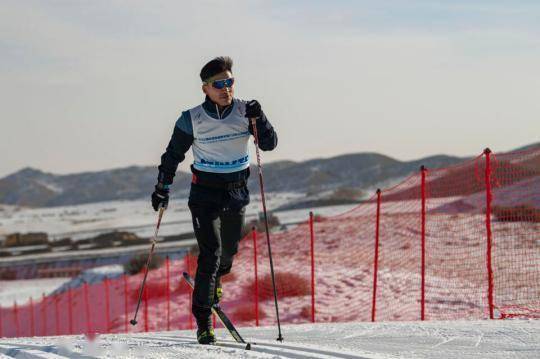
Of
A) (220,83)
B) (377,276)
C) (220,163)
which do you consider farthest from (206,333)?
(377,276)

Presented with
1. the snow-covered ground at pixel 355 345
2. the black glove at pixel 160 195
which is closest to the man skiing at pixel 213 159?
the black glove at pixel 160 195

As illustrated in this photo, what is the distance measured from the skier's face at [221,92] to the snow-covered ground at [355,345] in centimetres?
182

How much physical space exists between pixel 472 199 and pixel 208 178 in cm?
2931

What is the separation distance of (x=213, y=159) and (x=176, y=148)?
0.99ft

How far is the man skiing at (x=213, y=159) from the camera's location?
7.02 m

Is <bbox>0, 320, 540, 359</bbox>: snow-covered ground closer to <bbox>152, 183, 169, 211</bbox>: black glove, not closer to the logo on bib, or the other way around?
<bbox>152, 183, 169, 211</bbox>: black glove

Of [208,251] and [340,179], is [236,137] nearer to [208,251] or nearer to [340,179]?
[208,251]

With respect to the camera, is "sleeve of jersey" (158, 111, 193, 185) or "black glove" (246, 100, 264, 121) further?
"sleeve of jersey" (158, 111, 193, 185)

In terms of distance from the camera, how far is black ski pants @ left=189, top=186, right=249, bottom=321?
7.04 metres

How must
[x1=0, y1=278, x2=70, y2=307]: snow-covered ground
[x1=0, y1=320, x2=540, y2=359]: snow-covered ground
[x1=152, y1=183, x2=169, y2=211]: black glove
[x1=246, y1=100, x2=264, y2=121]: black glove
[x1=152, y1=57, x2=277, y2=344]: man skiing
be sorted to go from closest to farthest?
[x1=0, y1=320, x2=540, y2=359]: snow-covered ground < [x1=246, y1=100, x2=264, y2=121]: black glove < [x1=152, y1=57, x2=277, y2=344]: man skiing < [x1=152, y1=183, x2=169, y2=211]: black glove < [x1=0, y1=278, x2=70, y2=307]: snow-covered ground

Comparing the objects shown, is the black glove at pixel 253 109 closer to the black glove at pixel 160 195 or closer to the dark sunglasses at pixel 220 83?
the dark sunglasses at pixel 220 83

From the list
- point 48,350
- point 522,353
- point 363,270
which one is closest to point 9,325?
point 363,270

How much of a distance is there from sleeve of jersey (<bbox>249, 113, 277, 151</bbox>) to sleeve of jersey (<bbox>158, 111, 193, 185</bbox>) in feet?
1.58

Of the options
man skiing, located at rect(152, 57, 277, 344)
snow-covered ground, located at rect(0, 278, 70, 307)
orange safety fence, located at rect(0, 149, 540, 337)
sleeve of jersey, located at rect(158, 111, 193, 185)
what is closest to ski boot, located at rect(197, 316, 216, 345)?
man skiing, located at rect(152, 57, 277, 344)
